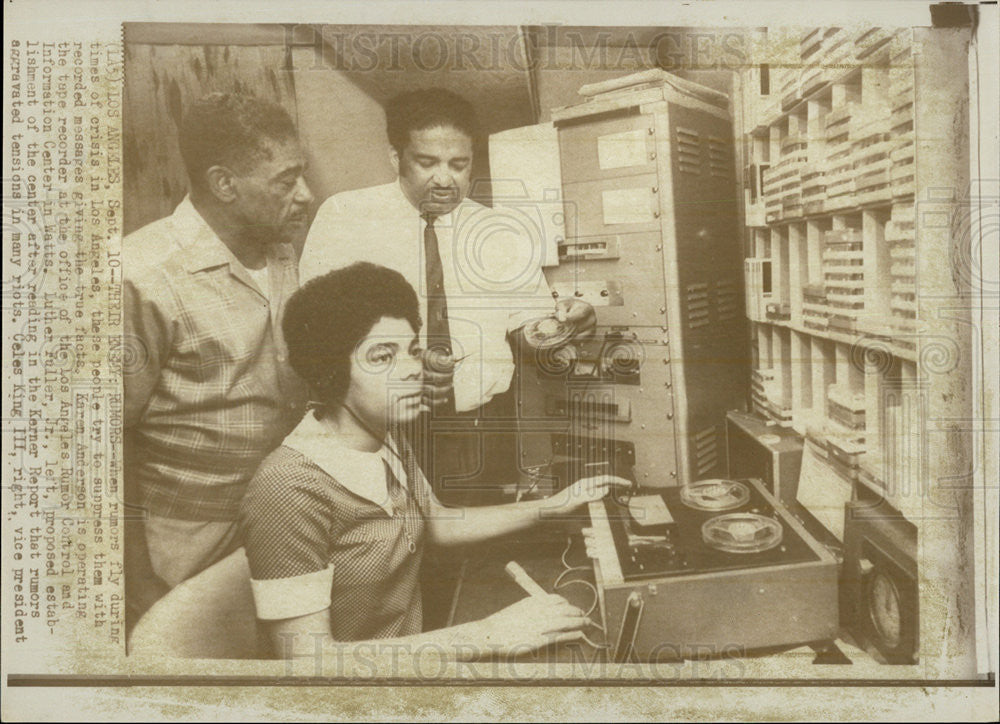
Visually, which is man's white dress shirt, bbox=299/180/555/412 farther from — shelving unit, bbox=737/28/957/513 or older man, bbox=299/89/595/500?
shelving unit, bbox=737/28/957/513

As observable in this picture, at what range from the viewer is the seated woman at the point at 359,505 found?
180 cm

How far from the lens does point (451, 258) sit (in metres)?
1.84

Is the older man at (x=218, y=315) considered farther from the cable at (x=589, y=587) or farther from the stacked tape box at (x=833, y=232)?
the stacked tape box at (x=833, y=232)

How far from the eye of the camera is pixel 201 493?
183 cm

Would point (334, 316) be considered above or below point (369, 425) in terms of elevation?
above

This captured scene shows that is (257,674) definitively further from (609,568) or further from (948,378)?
(948,378)

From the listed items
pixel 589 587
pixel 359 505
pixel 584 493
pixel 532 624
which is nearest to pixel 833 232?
pixel 584 493

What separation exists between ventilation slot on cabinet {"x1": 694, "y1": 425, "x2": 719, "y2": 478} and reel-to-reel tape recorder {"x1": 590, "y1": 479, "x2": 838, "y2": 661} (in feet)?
0.14

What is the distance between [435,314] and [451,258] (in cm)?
12

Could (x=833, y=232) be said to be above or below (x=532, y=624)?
above

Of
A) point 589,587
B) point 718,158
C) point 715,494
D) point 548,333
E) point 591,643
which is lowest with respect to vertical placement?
point 591,643

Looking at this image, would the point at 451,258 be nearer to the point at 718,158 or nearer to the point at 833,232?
the point at 718,158

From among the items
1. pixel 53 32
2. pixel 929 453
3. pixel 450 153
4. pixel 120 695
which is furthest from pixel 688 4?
pixel 120 695

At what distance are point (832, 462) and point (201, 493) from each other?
1305 millimetres
